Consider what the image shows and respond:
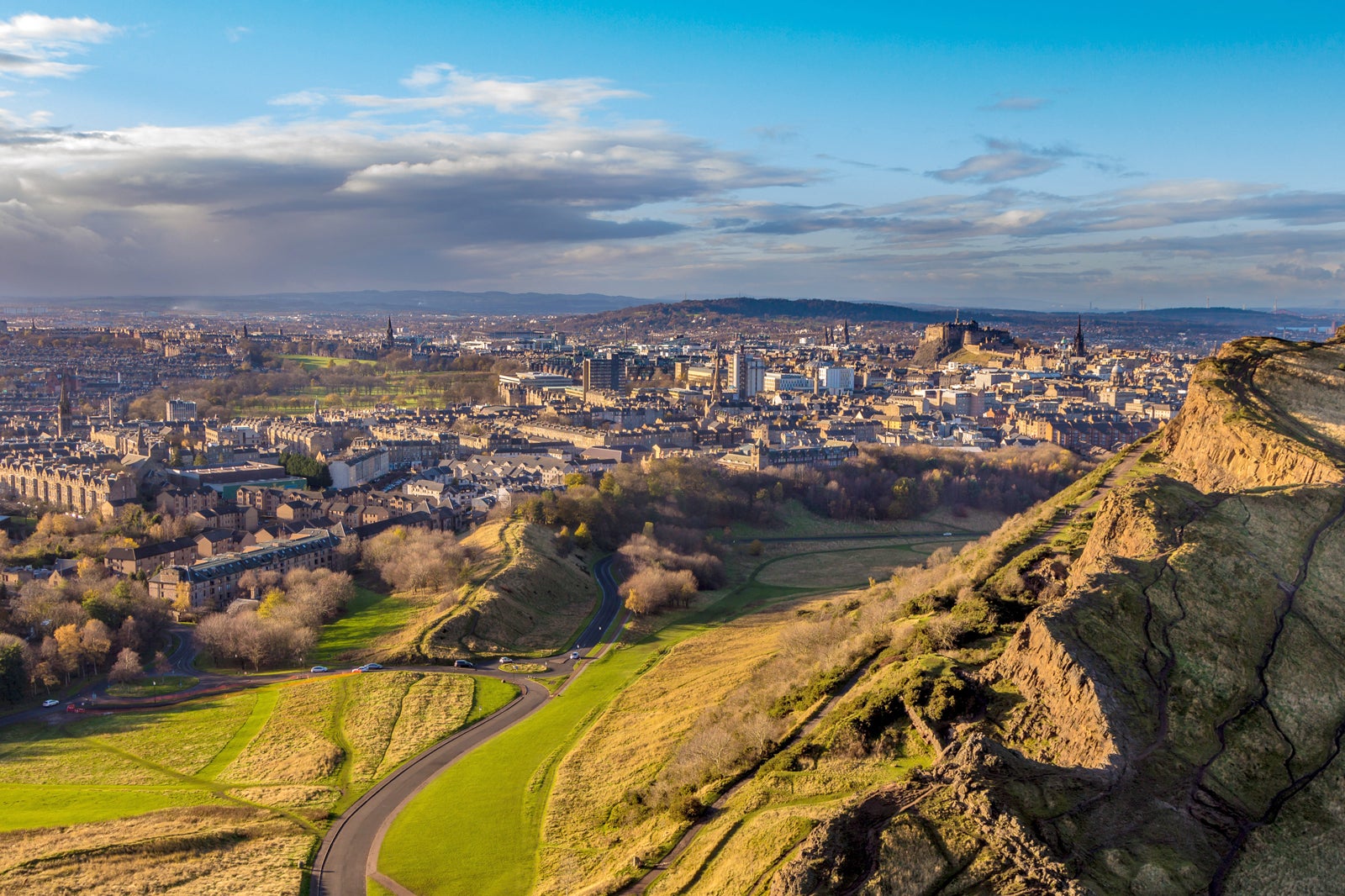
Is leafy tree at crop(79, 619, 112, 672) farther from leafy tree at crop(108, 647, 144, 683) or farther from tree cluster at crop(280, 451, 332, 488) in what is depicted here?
tree cluster at crop(280, 451, 332, 488)

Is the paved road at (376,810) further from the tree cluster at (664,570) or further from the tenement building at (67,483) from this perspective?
the tenement building at (67,483)

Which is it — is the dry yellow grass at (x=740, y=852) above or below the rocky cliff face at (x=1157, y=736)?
below

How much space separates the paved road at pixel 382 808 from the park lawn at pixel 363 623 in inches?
276

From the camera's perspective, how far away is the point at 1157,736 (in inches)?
690

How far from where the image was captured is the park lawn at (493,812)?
26.3m

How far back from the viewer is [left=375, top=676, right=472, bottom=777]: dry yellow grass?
35.6m

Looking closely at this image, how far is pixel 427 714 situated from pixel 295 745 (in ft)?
15.4

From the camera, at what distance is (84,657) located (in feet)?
144

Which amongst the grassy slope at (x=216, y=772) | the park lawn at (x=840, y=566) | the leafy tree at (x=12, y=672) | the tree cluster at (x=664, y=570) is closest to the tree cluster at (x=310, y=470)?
the tree cluster at (x=664, y=570)

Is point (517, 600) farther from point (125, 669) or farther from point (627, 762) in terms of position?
point (627, 762)

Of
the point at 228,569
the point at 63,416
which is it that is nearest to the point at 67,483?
the point at 228,569

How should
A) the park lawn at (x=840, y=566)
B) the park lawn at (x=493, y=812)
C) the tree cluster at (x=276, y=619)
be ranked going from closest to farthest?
the park lawn at (x=493, y=812) → the tree cluster at (x=276, y=619) → the park lawn at (x=840, y=566)

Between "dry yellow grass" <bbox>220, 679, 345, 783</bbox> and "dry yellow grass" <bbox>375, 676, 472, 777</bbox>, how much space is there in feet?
6.18

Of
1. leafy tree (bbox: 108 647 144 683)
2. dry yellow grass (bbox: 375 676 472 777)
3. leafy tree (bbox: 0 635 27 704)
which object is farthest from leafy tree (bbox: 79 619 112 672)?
dry yellow grass (bbox: 375 676 472 777)
